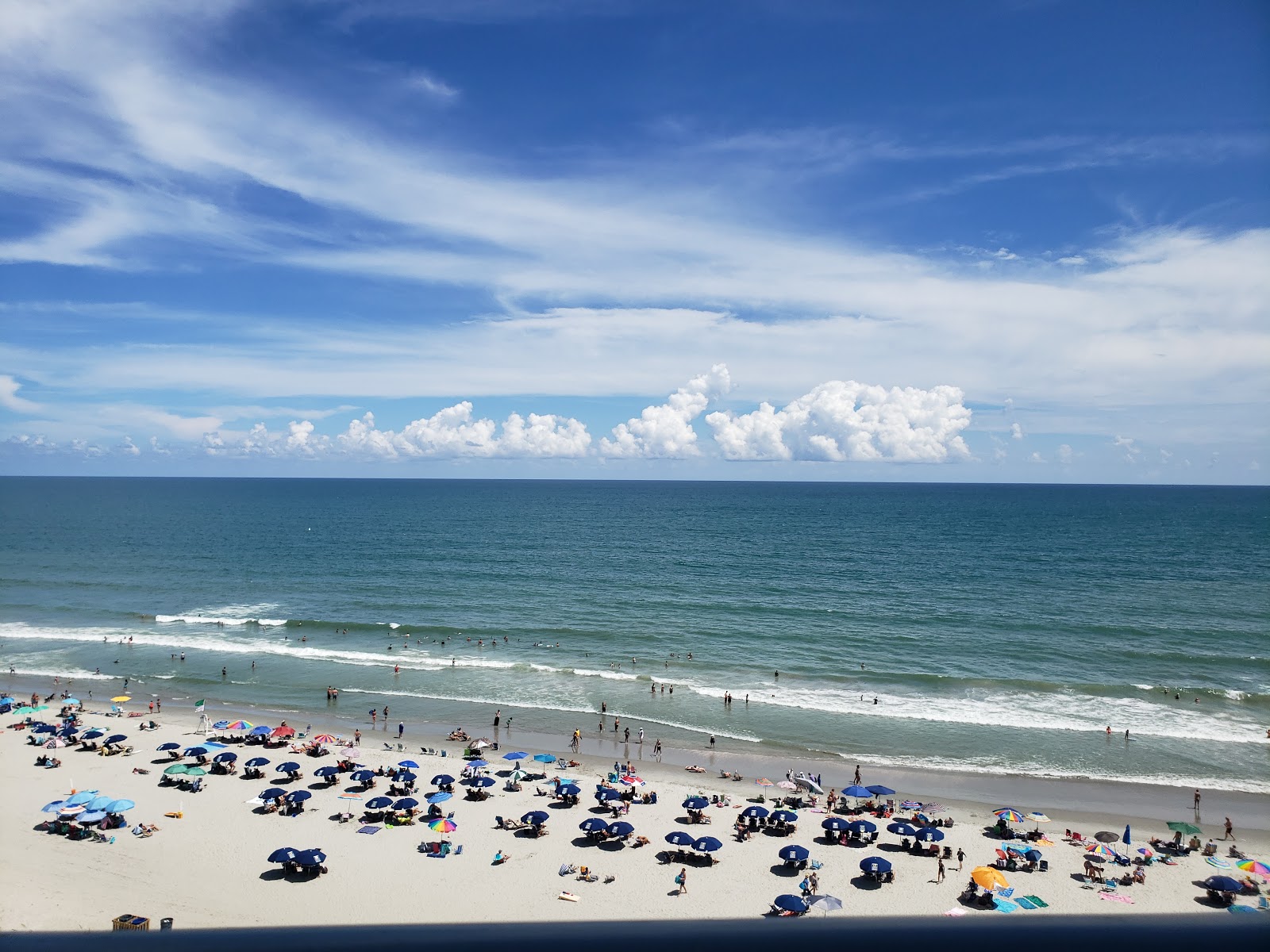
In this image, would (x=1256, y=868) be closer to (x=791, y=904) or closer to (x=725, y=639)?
(x=791, y=904)

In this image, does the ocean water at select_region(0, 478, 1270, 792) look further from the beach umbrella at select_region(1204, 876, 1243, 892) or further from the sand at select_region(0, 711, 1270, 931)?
the beach umbrella at select_region(1204, 876, 1243, 892)

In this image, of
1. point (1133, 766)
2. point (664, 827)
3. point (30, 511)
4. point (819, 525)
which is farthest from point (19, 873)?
point (30, 511)

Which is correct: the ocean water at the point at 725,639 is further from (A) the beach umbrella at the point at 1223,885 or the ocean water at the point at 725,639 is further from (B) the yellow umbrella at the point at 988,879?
(B) the yellow umbrella at the point at 988,879

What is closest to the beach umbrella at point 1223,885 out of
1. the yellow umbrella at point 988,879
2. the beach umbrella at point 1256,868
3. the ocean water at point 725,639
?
the beach umbrella at point 1256,868

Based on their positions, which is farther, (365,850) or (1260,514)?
(1260,514)

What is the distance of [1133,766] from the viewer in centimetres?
3462

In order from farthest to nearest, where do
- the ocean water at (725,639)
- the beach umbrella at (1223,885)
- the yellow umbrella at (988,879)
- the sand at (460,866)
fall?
the ocean water at (725,639)
the yellow umbrella at (988,879)
the beach umbrella at (1223,885)
the sand at (460,866)

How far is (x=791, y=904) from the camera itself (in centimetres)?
2177

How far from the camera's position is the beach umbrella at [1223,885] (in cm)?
2289

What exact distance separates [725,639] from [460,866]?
32.0 m

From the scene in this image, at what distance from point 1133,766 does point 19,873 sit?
136 feet

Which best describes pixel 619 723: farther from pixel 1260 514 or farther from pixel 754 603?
pixel 1260 514

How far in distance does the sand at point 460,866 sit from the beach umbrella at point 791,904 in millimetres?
1285

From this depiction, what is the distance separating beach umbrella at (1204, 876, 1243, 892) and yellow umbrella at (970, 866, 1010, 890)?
5620mm
